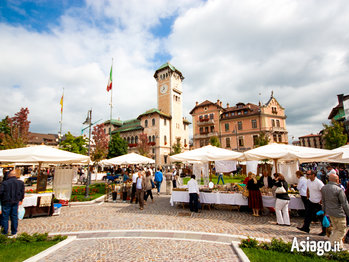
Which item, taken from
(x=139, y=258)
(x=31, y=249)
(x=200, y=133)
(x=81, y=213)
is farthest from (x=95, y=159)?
(x=200, y=133)

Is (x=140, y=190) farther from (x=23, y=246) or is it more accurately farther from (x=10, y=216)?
(x=23, y=246)

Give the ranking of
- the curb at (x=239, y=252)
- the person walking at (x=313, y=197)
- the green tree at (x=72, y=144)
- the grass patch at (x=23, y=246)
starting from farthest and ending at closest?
the green tree at (x=72, y=144)
the person walking at (x=313, y=197)
the grass patch at (x=23, y=246)
the curb at (x=239, y=252)

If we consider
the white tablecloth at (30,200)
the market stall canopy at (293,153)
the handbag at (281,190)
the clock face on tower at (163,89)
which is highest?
the clock face on tower at (163,89)

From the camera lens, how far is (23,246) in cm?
469

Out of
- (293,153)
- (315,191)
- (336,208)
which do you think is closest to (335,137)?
(293,153)

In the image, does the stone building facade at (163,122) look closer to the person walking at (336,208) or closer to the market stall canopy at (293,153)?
the market stall canopy at (293,153)

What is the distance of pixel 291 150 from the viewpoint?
7898 mm

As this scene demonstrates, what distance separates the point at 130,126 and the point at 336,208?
52342mm

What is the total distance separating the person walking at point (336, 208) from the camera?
4.39m

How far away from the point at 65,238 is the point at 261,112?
39.6 meters

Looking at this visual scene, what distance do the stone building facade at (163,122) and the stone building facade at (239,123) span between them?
6.40 m

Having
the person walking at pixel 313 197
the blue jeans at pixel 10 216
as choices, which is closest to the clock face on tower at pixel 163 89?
the person walking at pixel 313 197

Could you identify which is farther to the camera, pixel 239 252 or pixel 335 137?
pixel 335 137

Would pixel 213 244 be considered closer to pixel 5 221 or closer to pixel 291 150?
pixel 291 150
